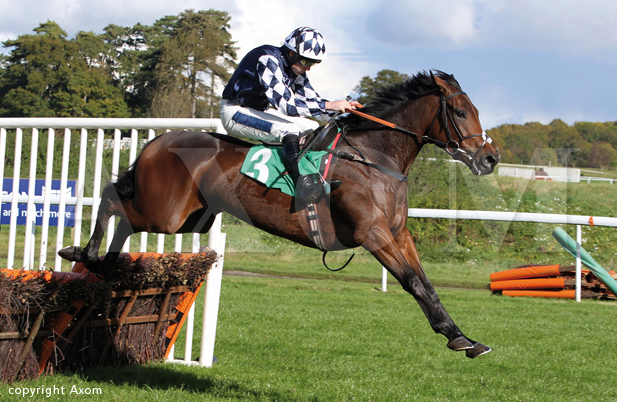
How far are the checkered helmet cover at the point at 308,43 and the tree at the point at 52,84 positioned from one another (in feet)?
130

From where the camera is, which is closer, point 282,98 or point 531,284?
point 282,98

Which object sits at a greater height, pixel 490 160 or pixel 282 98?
pixel 282 98

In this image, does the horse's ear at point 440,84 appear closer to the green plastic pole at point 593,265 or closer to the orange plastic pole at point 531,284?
the green plastic pole at point 593,265

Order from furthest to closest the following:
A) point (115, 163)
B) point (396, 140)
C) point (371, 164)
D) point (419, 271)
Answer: point (115, 163) < point (396, 140) < point (371, 164) < point (419, 271)

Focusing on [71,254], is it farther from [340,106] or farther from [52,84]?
[52,84]

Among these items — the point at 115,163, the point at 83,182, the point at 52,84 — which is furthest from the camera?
the point at 52,84

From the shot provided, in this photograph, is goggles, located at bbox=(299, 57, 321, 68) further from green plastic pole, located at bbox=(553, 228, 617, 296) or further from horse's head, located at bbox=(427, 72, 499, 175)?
green plastic pole, located at bbox=(553, 228, 617, 296)

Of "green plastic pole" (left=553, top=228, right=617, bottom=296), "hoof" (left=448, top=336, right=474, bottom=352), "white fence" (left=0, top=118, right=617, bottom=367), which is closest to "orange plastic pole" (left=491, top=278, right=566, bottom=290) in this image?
"green plastic pole" (left=553, top=228, right=617, bottom=296)

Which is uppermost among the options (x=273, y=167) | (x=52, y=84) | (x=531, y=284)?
(x=52, y=84)

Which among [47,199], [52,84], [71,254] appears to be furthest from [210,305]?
[52,84]

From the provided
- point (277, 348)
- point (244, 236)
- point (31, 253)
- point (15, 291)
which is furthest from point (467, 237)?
point (15, 291)

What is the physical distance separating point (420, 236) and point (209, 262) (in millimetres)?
8471

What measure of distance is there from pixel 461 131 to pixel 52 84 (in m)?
43.9

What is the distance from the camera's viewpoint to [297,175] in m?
3.46
